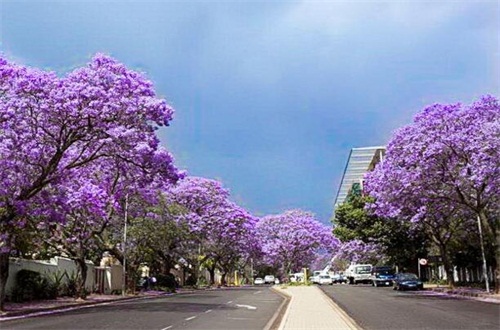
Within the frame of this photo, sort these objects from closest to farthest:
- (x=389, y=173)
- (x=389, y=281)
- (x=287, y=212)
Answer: (x=389, y=173) → (x=389, y=281) → (x=287, y=212)

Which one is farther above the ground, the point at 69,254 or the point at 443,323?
the point at 69,254

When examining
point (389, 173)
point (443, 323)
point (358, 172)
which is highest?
point (358, 172)

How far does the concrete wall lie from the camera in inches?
1160

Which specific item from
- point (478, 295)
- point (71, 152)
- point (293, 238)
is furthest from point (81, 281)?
point (293, 238)

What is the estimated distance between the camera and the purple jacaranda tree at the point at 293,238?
75750 mm

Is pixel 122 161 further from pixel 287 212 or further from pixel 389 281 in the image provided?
pixel 287 212

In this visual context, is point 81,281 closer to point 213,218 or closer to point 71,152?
point 71,152

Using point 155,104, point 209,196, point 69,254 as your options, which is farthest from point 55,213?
point 209,196

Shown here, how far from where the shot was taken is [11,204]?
23094mm

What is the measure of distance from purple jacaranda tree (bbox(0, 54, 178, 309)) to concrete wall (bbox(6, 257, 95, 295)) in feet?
20.9

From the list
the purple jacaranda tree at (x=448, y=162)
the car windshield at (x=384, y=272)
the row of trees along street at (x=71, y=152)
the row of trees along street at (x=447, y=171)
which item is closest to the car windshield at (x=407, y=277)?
the row of trees along street at (x=447, y=171)

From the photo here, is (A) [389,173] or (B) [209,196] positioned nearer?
(A) [389,173]

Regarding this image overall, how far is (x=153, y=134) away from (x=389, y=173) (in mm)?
13707

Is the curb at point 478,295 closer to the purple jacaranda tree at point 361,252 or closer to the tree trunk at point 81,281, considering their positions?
the tree trunk at point 81,281
